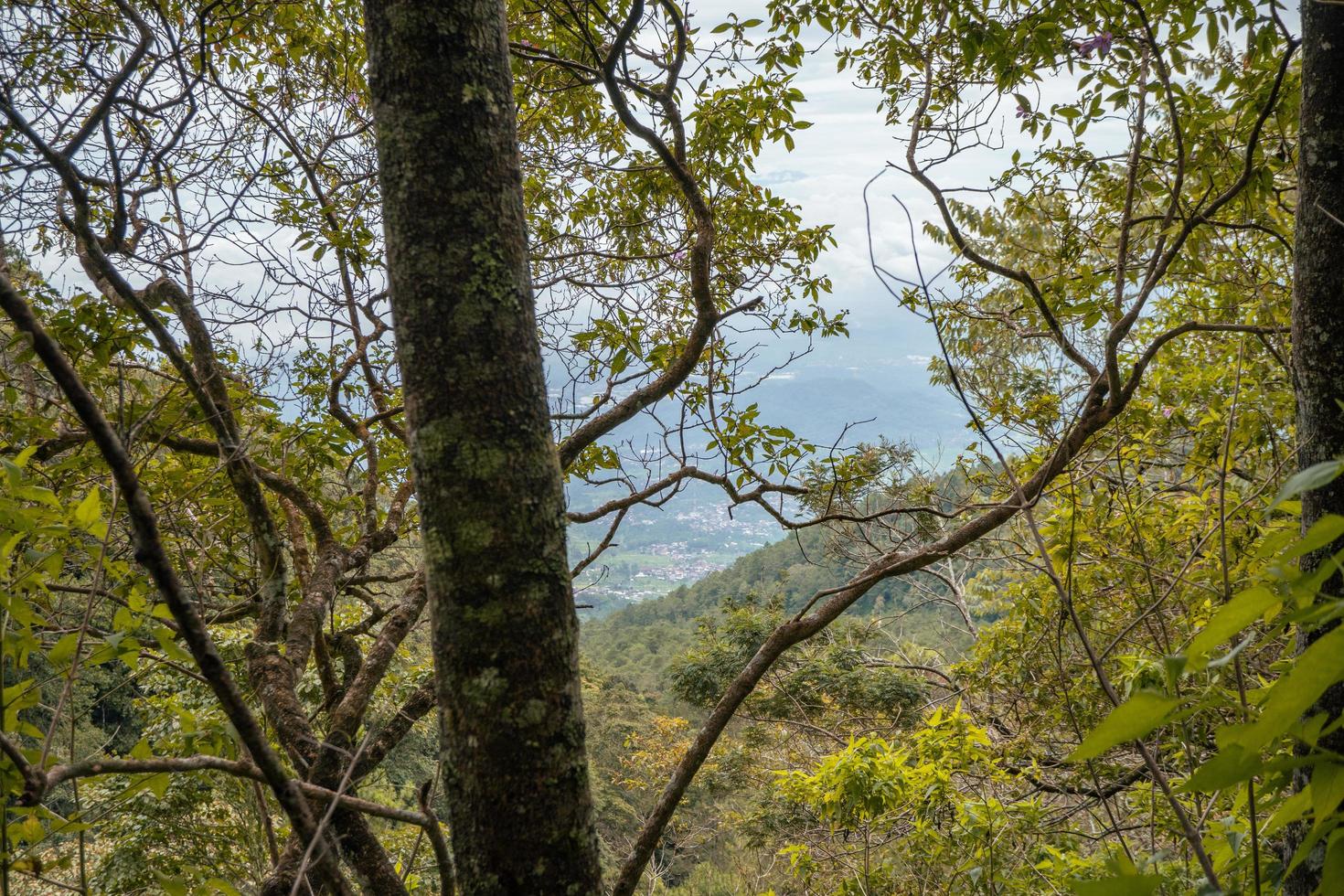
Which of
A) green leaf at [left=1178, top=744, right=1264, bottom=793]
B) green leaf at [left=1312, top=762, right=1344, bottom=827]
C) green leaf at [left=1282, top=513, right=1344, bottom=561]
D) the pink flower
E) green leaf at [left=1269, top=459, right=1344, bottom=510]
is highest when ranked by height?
the pink flower

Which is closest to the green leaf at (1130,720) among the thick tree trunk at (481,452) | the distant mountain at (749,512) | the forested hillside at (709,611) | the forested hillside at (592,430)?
the forested hillside at (592,430)

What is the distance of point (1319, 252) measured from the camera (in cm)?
126

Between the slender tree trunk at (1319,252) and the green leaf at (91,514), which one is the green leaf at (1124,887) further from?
the green leaf at (91,514)

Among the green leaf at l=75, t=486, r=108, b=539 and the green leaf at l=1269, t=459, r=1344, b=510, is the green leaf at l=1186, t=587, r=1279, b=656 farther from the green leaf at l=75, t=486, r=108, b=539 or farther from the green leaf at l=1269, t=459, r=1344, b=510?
the green leaf at l=75, t=486, r=108, b=539

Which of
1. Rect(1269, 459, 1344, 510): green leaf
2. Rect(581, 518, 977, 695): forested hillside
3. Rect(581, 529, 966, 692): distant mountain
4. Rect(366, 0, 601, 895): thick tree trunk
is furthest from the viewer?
Rect(581, 529, 966, 692): distant mountain

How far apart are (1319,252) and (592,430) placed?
173 centimetres

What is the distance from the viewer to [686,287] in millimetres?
3939

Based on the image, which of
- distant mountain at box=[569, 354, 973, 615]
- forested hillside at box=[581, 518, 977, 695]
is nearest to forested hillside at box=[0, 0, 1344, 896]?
forested hillside at box=[581, 518, 977, 695]

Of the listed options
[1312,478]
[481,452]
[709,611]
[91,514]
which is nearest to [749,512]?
[709,611]

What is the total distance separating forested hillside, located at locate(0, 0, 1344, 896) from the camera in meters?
0.84

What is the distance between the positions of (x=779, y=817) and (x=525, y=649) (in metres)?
10.8

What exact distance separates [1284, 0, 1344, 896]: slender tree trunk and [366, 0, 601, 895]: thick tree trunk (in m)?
1.21

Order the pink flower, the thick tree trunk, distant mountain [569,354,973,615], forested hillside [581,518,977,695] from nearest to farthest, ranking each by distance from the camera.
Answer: the thick tree trunk
the pink flower
forested hillside [581,518,977,695]
distant mountain [569,354,973,615]

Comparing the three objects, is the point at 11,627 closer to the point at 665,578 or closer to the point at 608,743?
the point at 608,743
